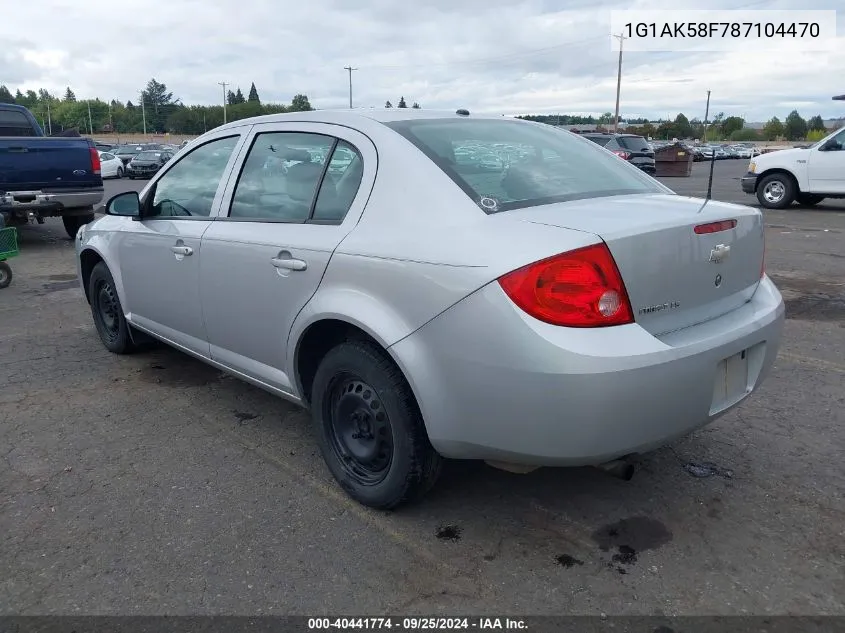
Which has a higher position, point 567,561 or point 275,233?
point 275,233

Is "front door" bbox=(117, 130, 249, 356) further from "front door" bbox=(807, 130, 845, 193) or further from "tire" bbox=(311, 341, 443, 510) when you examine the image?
"front door" bbox=(807, 130, 845, 193)

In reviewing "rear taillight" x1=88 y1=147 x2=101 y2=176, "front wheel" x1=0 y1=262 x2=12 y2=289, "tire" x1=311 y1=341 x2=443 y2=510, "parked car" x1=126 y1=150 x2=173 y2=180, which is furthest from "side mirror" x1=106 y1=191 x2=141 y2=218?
"parked car" x1=126 y1=150 x2=173 y2=180

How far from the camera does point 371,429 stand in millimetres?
3033

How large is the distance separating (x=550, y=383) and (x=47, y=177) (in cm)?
980

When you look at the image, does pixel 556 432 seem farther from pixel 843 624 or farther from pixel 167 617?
pixel 167 617

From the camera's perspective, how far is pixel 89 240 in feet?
16.9

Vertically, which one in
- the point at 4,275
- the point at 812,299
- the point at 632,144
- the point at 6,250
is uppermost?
the point at 632,144

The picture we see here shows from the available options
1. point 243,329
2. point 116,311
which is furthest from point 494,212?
point 116,311

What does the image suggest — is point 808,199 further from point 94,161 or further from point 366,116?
point 366,116

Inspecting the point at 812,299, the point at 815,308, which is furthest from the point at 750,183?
the point at 815,308

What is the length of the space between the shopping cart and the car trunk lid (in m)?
6.87

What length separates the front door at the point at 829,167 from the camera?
13602mm

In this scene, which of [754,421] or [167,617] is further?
[754,421]

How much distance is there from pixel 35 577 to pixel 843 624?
2.82m
